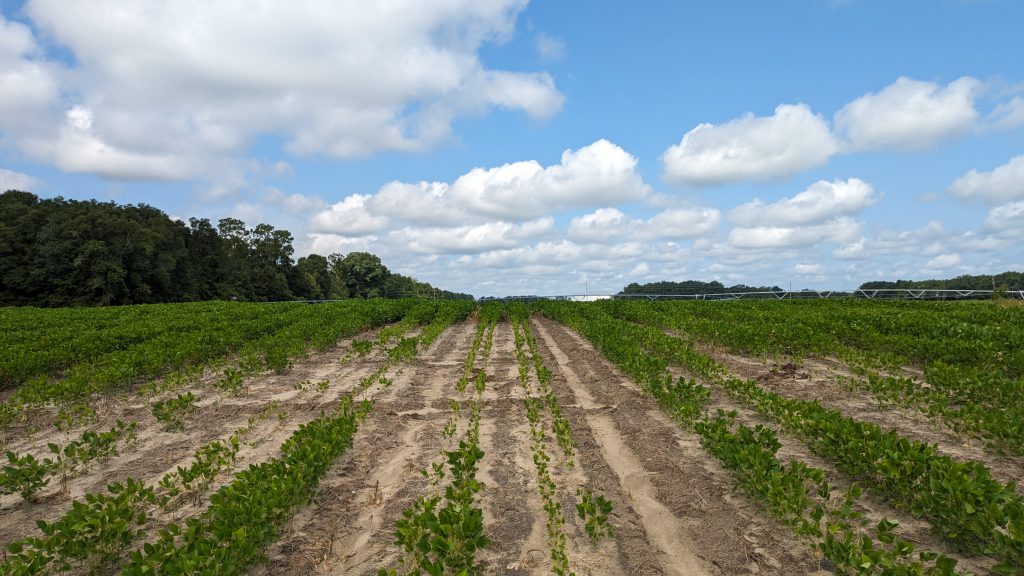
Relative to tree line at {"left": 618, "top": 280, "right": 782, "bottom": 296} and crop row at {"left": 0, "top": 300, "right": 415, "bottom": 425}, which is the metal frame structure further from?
crop row at {"left": 0, "top": 300, "right": 415, "bottom": 425}

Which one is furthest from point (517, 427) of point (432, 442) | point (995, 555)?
point (995, 555)

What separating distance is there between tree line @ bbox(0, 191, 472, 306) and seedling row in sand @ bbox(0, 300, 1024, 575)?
45.5m

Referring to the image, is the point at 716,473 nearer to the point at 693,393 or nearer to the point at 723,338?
the point at 693,393

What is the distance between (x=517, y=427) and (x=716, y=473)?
3229 mm

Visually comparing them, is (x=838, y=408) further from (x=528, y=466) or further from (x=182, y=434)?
(x=182, y=434)

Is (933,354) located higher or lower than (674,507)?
higher

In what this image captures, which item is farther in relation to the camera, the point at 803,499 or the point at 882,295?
the point at 882,295

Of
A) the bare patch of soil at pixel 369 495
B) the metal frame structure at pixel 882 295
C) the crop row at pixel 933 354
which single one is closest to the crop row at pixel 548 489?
the bare patch of soil at pixel 369 495

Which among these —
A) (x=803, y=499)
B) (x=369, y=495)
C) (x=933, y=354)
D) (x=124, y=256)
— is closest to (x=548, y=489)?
(x=369, y=495)

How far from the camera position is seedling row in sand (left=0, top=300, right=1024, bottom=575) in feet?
13.7

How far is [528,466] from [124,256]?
5953 cm

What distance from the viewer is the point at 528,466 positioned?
6559mm

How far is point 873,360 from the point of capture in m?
11.3

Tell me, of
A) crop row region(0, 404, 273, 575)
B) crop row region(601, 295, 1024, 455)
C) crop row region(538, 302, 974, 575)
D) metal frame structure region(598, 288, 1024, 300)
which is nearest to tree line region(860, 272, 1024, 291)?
metal frame structure region(598, 288, 1024, 300)
